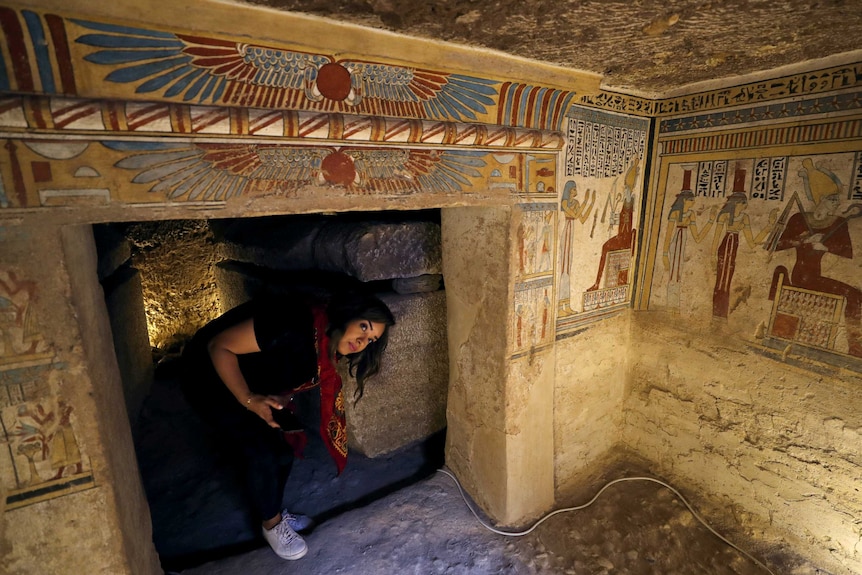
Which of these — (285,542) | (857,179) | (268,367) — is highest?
(857,179)

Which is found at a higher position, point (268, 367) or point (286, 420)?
point (268, 367)

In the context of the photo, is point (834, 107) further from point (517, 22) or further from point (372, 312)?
point (372, 312)

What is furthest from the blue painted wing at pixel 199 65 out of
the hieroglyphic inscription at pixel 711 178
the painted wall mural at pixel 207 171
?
the hieroglyphic inscription at pixel 711 178

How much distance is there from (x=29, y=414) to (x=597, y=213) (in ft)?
8.73

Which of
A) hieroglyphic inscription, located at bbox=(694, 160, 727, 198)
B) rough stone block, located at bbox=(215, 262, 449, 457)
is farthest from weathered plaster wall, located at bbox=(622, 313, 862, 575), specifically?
rough stone block, located at bbox=(215, 262, 449, 457)

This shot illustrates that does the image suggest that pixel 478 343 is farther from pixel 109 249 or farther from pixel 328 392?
pixel 109 249

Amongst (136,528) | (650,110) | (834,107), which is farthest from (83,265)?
(834,107)

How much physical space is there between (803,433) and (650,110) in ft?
6.60

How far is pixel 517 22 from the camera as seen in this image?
1.45m

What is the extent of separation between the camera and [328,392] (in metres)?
2.36

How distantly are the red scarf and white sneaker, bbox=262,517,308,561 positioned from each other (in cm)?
42

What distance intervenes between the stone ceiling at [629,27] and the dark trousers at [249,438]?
1747 mm

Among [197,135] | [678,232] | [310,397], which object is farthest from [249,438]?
[678,232]

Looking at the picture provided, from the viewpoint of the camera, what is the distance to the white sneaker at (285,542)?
7.14 feet
